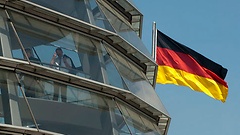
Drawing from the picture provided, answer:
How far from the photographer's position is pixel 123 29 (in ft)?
73.7

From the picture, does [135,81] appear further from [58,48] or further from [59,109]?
[59,109]

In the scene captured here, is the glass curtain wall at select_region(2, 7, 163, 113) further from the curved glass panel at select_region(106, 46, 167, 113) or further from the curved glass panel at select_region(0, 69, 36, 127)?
the curved glass panel at select_region(0, 69, 36, 127)

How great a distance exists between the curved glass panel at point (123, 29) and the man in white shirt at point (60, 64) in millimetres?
3018

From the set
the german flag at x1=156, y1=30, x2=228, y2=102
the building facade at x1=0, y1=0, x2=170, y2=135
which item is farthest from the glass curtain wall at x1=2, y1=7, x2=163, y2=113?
the german flag at x1=156, y1=30, x2=228, y2=102

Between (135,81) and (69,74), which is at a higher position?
(135,81)

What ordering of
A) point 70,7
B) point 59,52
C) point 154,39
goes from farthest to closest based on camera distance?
point 154,39 < point 70,7 < point 59,52

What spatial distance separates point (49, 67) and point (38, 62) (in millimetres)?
293

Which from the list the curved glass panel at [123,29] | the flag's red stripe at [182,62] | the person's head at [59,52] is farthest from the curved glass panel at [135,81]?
the flag's red stripe at [182,62]

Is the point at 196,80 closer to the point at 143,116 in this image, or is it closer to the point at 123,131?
the point at 143,116

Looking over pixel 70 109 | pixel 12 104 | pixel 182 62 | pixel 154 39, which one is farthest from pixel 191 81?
pixel 12 104

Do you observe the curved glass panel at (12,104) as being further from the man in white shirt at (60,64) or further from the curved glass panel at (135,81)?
Answer: the curved glass panel at (135,81)

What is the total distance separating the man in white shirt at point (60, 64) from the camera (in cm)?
1838

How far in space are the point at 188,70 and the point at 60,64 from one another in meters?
11.7

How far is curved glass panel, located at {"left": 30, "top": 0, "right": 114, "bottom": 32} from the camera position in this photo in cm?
1969
